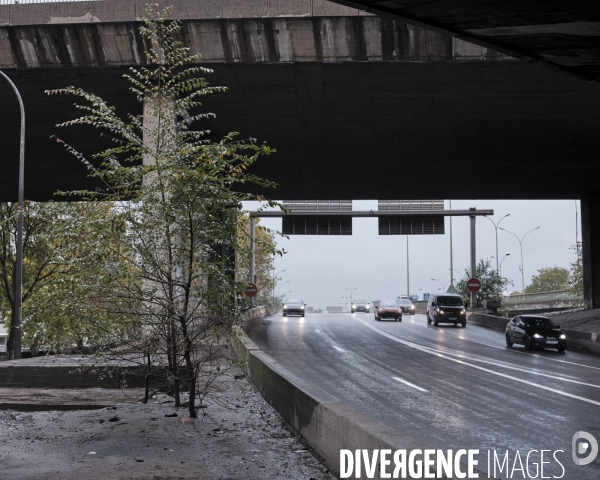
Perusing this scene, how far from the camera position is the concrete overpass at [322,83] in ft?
63.4

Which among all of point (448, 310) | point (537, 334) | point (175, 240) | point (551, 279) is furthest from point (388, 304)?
point (551, 279)

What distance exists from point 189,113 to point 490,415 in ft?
55.7

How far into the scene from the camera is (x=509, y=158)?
29734mm

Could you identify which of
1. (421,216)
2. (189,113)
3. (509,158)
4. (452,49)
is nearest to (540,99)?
(452,49)

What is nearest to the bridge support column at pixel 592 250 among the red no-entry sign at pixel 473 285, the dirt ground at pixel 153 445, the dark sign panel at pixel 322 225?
the red no-entry sign at pixel 473 285

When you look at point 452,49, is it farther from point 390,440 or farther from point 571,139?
point 390,440

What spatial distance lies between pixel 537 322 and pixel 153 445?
2366 cm

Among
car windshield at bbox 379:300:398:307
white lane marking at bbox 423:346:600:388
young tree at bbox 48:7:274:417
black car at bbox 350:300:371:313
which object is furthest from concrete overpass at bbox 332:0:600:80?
black car at bbox 350:300:371:313

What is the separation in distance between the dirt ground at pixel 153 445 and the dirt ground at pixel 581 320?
26.4 m

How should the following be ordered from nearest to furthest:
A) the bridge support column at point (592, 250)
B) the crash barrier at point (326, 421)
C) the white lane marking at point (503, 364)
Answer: the crash barrier at point (326, 421), the white lane marking at point (503, 364), the bridge support column at point (592, 250)

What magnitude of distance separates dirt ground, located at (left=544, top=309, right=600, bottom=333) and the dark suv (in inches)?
231

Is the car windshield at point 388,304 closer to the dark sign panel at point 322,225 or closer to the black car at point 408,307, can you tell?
the dark sign panel at point 322,225

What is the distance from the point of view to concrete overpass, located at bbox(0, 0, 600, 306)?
19328 mm

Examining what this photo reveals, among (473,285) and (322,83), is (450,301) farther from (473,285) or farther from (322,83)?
(322,83)
